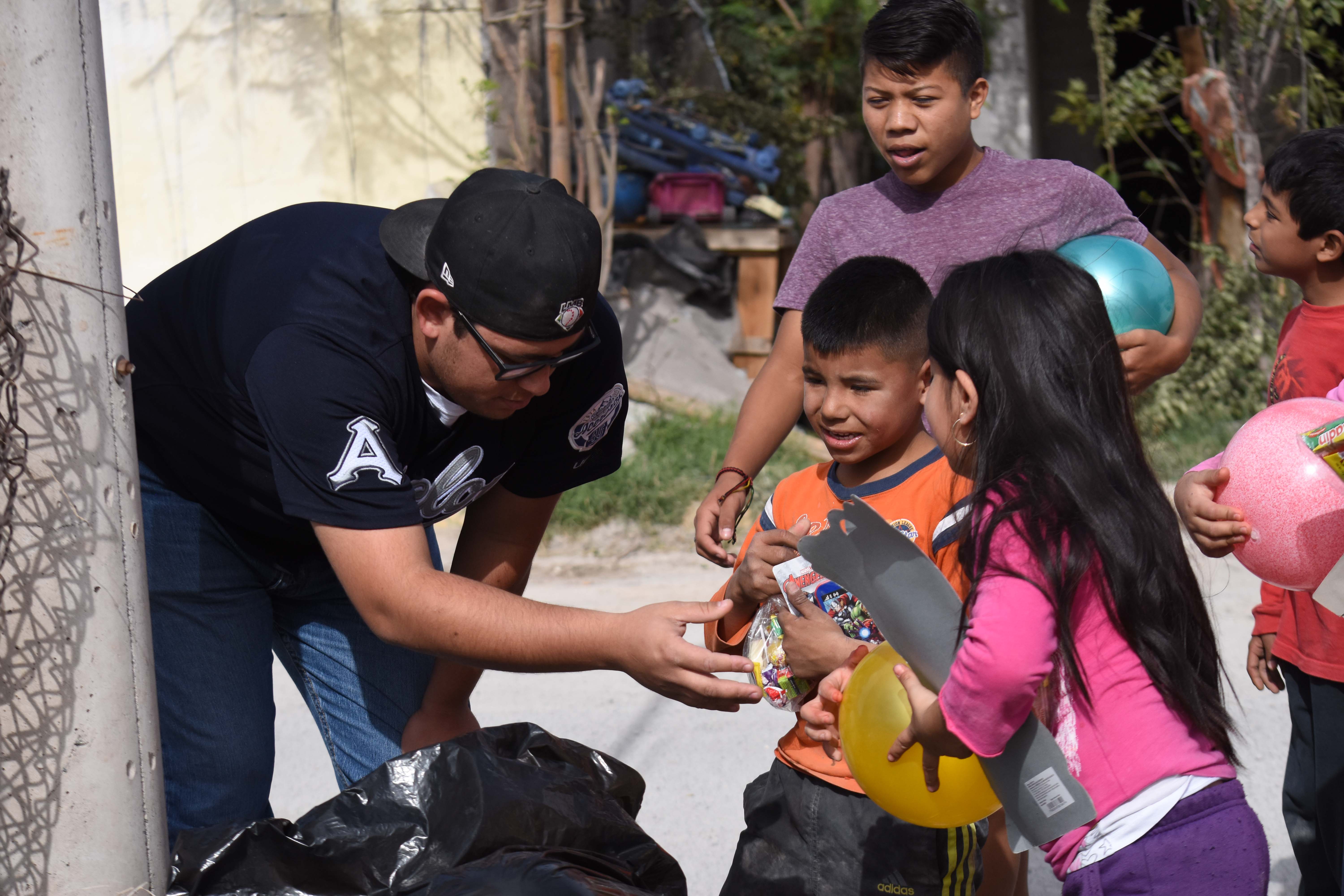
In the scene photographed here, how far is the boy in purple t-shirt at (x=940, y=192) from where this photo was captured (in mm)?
2607

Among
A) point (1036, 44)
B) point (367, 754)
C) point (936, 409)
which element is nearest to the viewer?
point (936, 409)

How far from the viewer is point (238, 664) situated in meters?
2.45

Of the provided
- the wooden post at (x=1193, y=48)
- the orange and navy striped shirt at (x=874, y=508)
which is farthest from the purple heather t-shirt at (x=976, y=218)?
the wooden post at (x=1193, y=48)

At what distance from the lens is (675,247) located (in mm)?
7879

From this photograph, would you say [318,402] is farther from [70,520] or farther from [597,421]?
[597,421]

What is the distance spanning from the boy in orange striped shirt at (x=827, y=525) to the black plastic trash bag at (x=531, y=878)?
0.43 m

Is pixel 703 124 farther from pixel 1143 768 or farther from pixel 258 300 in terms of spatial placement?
pixel 1143 768

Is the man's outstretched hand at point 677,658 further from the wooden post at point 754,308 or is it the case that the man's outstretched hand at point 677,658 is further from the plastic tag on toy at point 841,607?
the wooden post at point 754,308

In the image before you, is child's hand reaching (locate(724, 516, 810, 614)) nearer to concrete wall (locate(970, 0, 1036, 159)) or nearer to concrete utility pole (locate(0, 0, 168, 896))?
concrete utility pole (locate(0, 0, 168, 896))

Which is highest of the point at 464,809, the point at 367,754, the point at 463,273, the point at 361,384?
the point at 463,273

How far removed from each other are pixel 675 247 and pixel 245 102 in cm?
278

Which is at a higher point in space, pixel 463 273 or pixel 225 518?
pixel 463 273

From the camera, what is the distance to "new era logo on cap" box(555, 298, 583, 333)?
197cm

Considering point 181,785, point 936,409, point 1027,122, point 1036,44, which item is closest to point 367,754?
point 181,785
